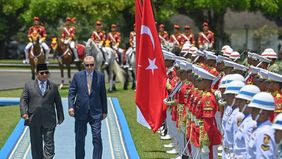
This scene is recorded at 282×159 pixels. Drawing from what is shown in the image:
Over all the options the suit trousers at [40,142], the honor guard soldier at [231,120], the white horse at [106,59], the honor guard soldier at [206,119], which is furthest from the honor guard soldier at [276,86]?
the white horse at [106,59]

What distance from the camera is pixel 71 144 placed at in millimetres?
16781

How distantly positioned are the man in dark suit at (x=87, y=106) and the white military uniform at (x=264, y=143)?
6128 millimetres

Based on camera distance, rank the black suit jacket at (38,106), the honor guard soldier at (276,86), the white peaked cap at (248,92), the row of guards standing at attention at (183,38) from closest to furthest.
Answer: the white peaked cap at (248,92)
the honor guard soldier at (276,86)
the black suit jacket at (38,106)
the row of guards standing at attention at (183,38)

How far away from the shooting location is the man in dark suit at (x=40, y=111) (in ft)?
43.9

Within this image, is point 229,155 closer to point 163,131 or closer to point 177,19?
point 163,131

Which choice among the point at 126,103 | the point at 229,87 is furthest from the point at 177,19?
the point at 229,87

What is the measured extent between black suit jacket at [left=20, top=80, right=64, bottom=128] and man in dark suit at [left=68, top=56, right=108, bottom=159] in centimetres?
45

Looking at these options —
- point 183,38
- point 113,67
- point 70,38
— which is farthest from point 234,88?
point 70,38

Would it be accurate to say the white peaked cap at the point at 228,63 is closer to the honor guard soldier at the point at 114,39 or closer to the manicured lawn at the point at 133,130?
the manicured lawn at the point at 133,130

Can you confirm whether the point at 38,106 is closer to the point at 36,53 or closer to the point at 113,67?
the point at 113,67

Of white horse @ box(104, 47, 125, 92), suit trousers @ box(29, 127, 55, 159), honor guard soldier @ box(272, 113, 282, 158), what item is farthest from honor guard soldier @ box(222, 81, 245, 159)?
white horse @ box(104, 47, 125, 92)

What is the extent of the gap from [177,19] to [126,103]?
47322 millimetres

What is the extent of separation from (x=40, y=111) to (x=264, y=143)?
6.24m

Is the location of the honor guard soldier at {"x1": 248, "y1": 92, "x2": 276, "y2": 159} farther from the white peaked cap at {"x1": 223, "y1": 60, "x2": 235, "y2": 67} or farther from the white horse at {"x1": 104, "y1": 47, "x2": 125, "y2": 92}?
the white horse at {"x1": 104, "y1": 47, "x2": 125, "y2": 92}
